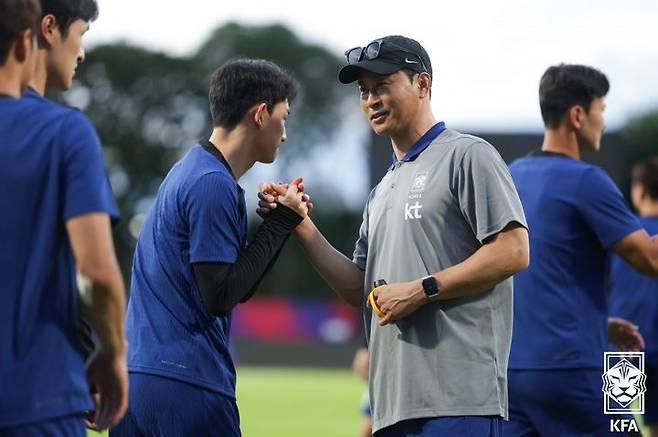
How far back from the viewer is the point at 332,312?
40.7 meters

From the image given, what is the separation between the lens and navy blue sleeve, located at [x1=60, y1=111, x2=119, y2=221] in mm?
3646

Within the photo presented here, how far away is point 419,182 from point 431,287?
0.48 m

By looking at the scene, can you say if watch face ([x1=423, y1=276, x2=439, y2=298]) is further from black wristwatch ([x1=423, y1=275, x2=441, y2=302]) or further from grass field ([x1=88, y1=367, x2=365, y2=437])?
grass field ([x1=88, y1=367, x2=365, y2=437])

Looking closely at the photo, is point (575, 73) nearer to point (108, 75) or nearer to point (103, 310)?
point (103, 310)

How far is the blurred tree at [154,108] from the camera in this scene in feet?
215

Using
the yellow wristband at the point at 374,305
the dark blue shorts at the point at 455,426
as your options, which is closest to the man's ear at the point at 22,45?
the yellow wristband at the point at 374,305

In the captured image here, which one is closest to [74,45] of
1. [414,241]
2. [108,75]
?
[414,241]

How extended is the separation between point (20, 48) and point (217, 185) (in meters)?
1.25

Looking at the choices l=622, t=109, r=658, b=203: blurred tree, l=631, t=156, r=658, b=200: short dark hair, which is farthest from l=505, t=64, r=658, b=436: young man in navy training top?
l=622, t=109, r=658, b=203: blurred tree

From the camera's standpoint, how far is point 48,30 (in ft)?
13.6

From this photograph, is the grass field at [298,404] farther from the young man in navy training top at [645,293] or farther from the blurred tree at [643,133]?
the blurred tree at [643,133]

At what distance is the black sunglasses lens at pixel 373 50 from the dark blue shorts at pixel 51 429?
7.16 feet

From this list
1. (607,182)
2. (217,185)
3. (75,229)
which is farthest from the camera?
(607,182)

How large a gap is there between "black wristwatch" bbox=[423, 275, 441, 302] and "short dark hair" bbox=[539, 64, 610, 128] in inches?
78.3
